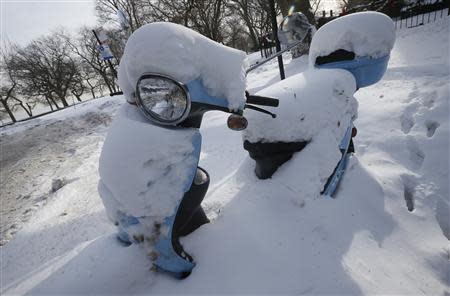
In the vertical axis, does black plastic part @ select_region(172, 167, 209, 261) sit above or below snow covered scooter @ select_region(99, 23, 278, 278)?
below

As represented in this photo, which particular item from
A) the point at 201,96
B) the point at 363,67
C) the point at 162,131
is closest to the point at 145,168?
the point at 162,131

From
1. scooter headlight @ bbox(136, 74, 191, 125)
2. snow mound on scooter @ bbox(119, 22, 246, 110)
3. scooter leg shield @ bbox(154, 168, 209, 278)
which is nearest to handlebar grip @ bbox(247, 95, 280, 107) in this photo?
snow mound on scooter @ bbox(119, 22, 246, 110)

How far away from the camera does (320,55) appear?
2234mm

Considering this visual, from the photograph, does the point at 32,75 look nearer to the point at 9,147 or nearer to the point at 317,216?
the point at 9,147

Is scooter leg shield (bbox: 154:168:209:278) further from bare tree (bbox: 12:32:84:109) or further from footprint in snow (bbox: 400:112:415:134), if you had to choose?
bare tree (bbox: 12:32:84:109)

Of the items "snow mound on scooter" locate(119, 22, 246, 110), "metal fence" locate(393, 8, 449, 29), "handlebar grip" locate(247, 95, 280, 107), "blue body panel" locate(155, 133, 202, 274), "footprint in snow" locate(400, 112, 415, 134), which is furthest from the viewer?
"metal fence" locate(393, 8, 449, 29)

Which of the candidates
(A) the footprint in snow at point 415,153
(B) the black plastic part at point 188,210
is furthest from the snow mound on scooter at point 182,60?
(A) the footprint in snow at point 415,153

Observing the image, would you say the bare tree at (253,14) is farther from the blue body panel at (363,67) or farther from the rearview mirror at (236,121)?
the rearview mirror at (236,121)

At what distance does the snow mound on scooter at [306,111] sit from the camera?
1684mm

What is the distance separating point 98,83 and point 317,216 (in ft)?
145

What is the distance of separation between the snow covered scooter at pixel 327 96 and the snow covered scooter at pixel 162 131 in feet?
1.72

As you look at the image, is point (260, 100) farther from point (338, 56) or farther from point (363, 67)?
point (363, 67)

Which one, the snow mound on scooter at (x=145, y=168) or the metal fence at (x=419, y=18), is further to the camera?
the metal fence at (x=419, y=18)

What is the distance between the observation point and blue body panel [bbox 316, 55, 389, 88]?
2.09 metres
